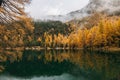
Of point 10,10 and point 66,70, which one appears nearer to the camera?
point 10,10

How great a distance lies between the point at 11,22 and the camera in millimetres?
12164

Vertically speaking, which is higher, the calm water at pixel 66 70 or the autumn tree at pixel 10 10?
the autumn tree at pixel 10 10

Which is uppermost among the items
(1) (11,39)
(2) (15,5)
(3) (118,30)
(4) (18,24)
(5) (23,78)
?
(3) (118,30)

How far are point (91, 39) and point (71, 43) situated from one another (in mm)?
44688

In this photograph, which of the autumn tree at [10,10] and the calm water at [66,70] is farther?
the calm water at [66,70]

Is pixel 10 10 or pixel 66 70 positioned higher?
pixel 10 10

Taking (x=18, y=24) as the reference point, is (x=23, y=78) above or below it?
below

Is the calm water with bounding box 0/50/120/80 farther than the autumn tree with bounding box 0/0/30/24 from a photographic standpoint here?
Yes

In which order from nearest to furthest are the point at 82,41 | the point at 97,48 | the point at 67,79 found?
the point at 67,79 < the point at 97,48 < the point at 82,41

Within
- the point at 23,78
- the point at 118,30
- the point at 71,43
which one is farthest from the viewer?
the point at 71,43

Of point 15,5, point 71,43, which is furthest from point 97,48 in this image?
point 15,5

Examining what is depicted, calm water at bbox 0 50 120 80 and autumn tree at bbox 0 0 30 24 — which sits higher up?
autumn tree at bbox 0 0 30 24

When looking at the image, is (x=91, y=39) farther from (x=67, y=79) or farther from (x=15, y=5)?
(x=15, y=5)

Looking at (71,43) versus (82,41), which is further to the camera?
(71,43)
